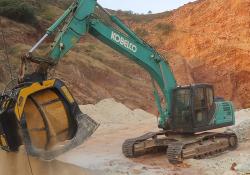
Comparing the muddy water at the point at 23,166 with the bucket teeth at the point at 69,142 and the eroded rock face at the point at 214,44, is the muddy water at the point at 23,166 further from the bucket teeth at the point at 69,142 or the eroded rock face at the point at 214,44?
the eroded rock face at the point at 214,44

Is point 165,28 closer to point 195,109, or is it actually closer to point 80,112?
point 195,109

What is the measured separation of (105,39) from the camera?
1105 centimetres

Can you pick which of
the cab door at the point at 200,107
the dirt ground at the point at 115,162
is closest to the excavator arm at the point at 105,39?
the cab door at the point at 200,107

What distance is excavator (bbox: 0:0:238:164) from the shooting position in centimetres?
810

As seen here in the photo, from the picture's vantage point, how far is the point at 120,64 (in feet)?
98.3

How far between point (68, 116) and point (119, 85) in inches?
708

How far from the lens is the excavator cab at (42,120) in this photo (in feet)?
26.1

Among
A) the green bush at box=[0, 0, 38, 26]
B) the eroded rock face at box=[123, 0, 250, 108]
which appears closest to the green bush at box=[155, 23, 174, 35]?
the eroded rock face at box=[123, 0, 250, 108]

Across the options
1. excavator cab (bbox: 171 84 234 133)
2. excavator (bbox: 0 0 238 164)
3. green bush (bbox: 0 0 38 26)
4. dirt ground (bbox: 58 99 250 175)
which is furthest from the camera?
green bush (bbox: 0 0 38 26)

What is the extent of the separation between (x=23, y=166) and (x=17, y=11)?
20.3 meters

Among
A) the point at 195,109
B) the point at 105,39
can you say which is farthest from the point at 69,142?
the point at 195,109

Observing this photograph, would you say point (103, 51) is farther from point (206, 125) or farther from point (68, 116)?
point (68, 116)

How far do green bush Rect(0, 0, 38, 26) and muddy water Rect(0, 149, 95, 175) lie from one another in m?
19.7

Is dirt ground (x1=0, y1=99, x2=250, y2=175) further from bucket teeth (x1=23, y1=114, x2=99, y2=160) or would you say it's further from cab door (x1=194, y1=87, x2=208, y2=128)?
cab door (x1=194, y1=87, x2=208, y2=128)
